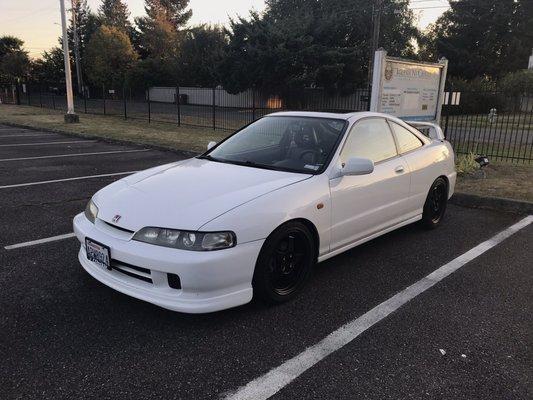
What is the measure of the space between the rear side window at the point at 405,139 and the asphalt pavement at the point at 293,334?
1.05m

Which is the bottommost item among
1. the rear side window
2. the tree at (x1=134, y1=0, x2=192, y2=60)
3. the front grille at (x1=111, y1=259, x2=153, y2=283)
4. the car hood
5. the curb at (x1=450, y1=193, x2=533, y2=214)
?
the curb at (x1=450, y1=193, x2=533, y2=214)

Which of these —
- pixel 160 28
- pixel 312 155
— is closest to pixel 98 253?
pixel 312 155

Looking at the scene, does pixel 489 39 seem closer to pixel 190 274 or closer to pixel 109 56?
pixel 109 56

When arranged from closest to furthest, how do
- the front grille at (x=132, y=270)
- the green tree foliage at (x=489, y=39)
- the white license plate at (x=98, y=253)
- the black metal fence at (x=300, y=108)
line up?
the front grille at (x=132, y=270)
the white license plate at (x=98, y=253)
the black metal fence at (x=300, y=108)
the green tree foliage at (x=489, y=39)

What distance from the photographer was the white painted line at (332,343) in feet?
8.43

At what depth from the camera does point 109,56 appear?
46.3 m

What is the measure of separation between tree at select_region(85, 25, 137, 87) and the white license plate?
45723mm

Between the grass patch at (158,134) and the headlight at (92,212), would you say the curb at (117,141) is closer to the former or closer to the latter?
the grass patch at (158,134)

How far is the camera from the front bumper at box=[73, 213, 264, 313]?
9.80 ft

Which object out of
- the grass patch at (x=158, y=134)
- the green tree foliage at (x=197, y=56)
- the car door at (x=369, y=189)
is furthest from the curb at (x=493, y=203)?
the green tree foliage at (x=197, y=56)

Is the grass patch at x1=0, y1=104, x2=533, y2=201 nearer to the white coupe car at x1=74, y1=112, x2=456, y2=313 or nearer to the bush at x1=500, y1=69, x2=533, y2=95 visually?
the white coupe car at x1=74, y1=112, x2=456, y2=313

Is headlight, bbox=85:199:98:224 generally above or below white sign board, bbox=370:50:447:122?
below

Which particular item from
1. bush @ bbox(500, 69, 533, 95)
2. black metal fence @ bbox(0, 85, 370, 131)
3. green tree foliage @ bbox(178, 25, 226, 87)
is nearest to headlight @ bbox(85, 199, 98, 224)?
black metal fence @ bbox(0, 85, 370, 131)

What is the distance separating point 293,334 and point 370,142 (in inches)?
85.2
